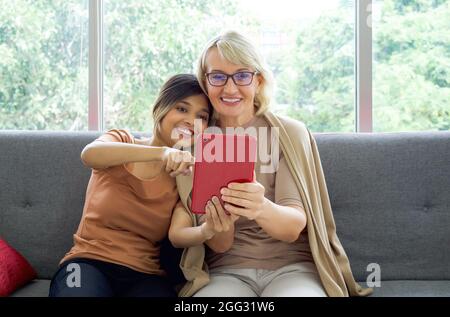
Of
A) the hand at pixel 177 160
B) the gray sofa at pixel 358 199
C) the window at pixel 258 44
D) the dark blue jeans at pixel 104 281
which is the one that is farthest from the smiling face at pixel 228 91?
the window at pixel 258 44

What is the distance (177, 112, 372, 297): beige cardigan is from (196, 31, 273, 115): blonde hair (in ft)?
0.23

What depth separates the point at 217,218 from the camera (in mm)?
1575

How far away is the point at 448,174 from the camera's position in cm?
203

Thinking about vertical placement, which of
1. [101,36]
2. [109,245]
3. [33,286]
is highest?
[101,36]

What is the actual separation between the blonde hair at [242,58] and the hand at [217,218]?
1.36 feet

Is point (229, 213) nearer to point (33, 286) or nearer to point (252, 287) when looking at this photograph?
point (252, 287)

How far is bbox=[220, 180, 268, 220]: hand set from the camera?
4.92ft

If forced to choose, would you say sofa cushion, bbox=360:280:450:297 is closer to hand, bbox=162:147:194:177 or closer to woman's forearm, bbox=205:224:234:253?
woman's forearm, bbox=205:224:234:253

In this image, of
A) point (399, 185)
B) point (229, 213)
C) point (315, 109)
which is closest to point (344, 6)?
point (315, 109)

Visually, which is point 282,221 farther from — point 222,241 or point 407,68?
point 407,68

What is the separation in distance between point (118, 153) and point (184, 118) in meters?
0.25

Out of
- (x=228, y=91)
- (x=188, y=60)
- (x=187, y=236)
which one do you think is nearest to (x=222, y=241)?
(x=187, y=236)

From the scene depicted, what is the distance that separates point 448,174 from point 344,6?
3.06 feet

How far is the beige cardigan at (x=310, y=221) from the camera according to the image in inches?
66.4
